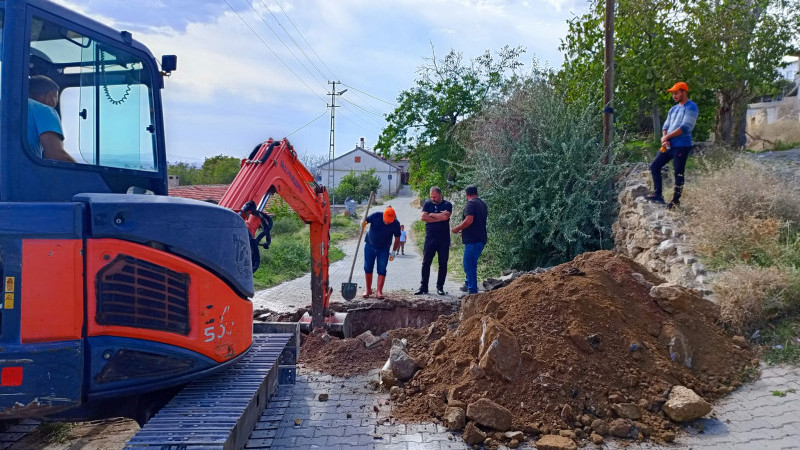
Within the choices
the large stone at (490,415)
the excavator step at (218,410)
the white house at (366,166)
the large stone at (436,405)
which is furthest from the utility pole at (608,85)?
the white house at (366,166)

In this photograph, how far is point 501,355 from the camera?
4.61 metres

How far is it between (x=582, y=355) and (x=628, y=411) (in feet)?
1.93

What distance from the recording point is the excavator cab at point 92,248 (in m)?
2.93

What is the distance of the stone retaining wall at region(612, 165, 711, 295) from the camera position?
6718 millimetres

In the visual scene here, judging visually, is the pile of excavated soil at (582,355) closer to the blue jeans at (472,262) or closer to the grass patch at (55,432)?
the grass patch at (55,432)

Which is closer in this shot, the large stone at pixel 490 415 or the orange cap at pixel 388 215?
the large stone at pixel 490 415

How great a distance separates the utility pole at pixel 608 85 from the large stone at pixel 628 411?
6.96 metres

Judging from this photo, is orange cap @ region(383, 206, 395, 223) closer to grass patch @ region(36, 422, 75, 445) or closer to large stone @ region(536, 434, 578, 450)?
grass patch @ region(36, 422, 75, 445)

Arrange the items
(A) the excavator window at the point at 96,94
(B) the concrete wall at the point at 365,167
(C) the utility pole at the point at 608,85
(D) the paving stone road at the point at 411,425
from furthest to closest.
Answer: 1. (B) the concrete wall at the point at 365,167
2. (C) the utility pole at the point at 608,85
3. (D) the paving stone road at the point at 411,425
4. (A) the excavator window at the point at 96,94

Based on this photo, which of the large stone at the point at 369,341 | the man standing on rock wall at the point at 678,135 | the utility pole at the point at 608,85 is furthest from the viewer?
the utility pole at the point at 608,85

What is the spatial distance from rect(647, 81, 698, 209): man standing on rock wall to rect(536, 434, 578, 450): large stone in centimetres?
551

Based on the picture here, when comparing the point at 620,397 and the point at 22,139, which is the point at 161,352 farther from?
the point at 620,397

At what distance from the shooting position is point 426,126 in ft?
66.3

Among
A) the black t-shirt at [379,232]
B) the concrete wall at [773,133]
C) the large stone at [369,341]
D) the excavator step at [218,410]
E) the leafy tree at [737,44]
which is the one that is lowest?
the large stone at [369,341]
